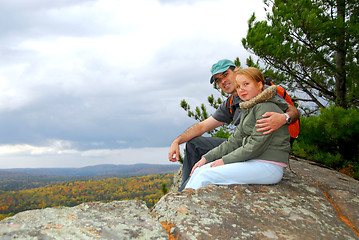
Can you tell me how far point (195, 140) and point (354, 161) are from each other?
586 cm

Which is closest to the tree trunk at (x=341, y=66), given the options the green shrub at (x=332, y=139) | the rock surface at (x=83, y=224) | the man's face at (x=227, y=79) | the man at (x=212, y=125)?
the green shrub at (x=332, y=139)

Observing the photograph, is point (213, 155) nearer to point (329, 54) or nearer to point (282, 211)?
point (282, 211)

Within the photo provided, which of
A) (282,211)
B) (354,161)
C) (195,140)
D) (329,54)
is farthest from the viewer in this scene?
(329,54)

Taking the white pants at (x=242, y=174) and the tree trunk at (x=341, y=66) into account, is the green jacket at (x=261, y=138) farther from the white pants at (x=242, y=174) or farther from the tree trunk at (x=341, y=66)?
the tree trunk at (x=341, y=66)

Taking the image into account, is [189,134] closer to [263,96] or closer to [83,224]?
[263,96]

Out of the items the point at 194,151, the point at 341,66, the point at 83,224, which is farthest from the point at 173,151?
the point at 341,66

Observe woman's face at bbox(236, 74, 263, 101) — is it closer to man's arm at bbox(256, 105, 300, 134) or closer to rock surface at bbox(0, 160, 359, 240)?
man's arm at bbox(256, 105, 300, 134)

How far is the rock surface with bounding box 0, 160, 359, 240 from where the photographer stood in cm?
168

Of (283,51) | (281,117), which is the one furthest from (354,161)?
(281,117)

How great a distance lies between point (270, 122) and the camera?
96.2 inches

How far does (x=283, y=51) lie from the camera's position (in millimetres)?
8609

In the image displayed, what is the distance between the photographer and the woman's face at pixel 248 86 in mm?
2584

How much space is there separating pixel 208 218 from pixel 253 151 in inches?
33.9

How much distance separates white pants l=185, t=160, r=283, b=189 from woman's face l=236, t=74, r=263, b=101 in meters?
0.67
